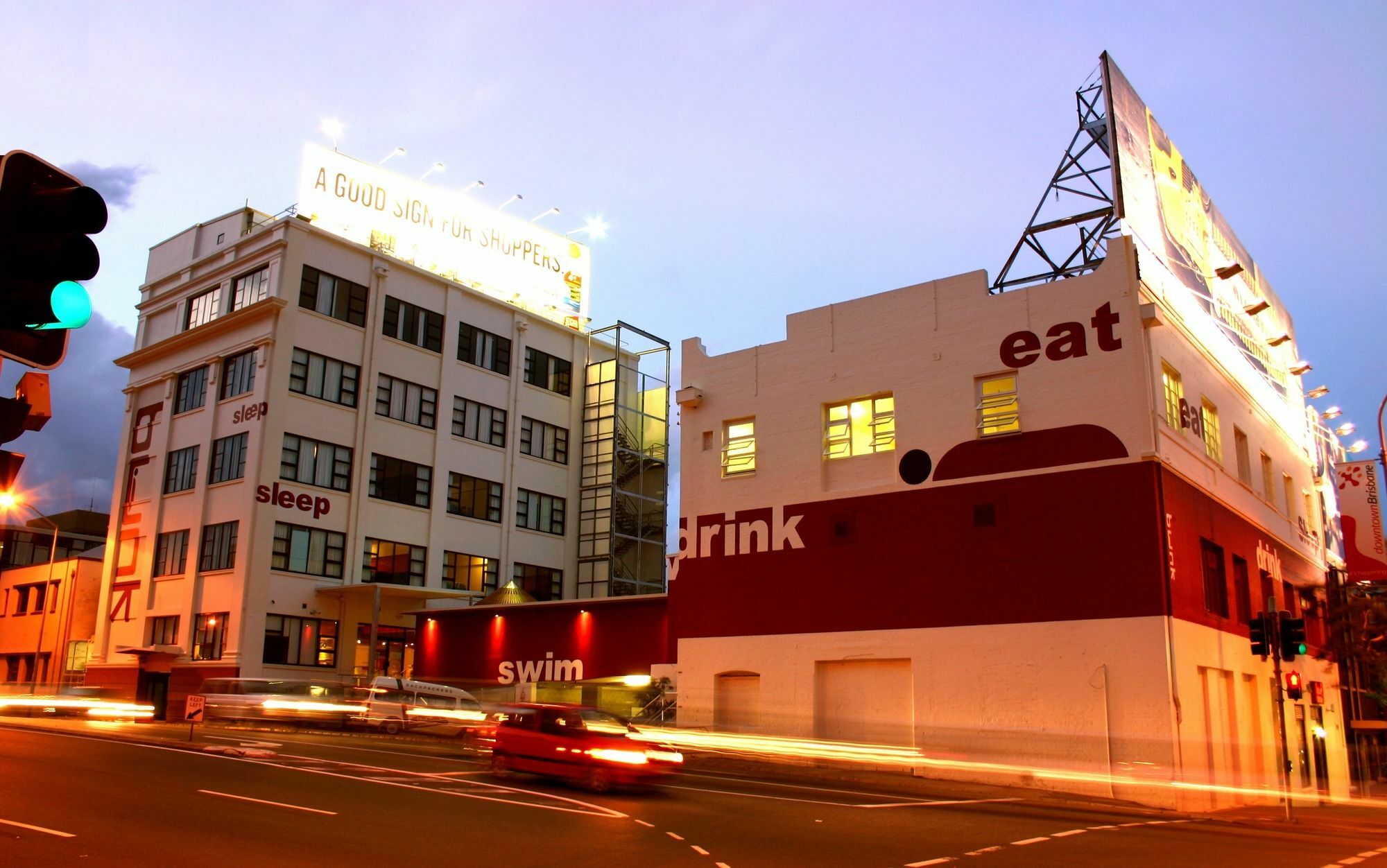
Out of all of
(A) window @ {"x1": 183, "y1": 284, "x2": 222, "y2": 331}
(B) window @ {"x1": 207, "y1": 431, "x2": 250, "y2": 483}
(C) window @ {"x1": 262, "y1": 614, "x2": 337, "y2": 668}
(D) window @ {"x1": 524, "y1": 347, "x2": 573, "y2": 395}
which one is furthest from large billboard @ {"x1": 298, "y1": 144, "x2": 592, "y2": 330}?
(C) window @ {"x1": 262, "y1": 614, "x2": 337, "y2": 668}

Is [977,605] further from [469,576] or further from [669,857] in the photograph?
[469,576]

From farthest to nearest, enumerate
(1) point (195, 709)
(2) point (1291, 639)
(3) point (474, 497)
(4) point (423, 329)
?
(3) point (474, 497)
(4) point (423, 329)
(1) point (195, 709)
(2) point (1291, 639)

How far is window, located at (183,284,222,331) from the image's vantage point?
51.0m

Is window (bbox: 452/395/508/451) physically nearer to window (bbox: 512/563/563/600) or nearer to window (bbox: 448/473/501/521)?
window (bbox: 448/473/501/521)

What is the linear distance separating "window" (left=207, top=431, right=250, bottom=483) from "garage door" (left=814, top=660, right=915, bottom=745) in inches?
1129

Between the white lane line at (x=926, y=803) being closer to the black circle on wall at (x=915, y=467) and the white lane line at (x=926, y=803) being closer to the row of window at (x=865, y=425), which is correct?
the black circle on wall at (x=915, y=467)

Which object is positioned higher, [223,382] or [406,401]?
[223,382]

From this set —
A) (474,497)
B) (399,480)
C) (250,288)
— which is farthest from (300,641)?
(250,288)

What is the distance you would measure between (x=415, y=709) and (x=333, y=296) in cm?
2142

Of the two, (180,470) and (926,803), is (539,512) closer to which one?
(180,470)

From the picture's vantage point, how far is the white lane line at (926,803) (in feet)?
62.0

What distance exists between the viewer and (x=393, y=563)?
50250mm

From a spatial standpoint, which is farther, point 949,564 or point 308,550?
point 308,550

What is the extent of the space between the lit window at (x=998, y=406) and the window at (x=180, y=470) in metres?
36.0
